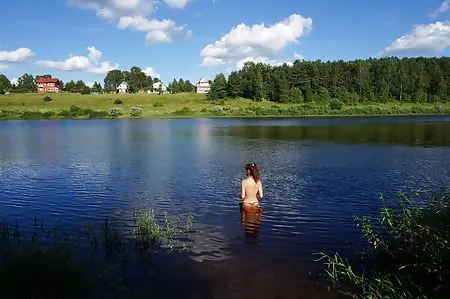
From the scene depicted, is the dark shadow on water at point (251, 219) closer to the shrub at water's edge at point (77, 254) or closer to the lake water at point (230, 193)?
the lake water at point (230, 193)

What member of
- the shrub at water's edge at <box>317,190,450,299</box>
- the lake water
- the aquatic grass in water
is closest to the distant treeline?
the lake water

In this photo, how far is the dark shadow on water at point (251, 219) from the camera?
1360cm

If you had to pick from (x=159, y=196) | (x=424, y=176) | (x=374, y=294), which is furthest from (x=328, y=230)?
(x=424, y=176)

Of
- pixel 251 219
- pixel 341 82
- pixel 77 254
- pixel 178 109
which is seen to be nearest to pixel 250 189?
pixel 251 219

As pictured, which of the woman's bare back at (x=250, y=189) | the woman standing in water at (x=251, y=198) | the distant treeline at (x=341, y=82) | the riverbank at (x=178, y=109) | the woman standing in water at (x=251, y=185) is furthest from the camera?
the distant treeline at (x=341, y=82)

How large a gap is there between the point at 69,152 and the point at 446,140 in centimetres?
4224

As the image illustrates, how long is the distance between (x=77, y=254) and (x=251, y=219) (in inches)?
255

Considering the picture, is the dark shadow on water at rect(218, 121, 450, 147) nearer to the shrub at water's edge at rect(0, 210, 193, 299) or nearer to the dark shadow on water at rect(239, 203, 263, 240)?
the dark shadow on water at rect(239, 203, 263, 240)

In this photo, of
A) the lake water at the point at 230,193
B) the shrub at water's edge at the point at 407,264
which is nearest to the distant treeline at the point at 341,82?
the lake water at the point at 230,193

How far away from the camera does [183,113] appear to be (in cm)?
12031

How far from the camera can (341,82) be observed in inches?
6102

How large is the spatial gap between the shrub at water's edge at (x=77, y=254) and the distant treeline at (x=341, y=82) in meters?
134

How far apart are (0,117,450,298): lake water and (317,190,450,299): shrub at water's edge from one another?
0.78 metres

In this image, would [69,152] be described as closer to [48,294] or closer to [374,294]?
[48,294]
